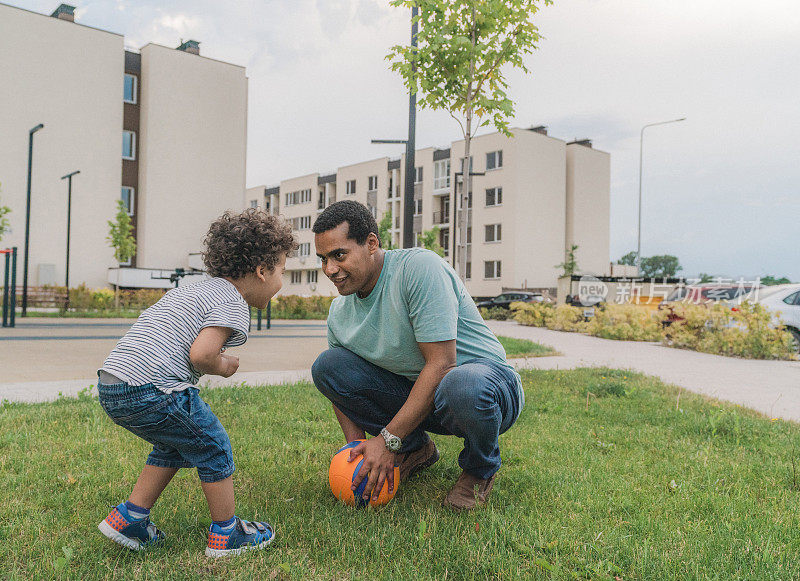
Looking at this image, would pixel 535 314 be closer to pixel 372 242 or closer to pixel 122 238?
pixel 122 238

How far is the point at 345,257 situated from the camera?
10.0ft

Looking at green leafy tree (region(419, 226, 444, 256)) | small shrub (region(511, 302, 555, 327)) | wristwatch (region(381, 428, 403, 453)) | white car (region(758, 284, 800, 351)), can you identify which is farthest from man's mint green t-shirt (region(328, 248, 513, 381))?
small shrub (region(511, 302, 555, 327))

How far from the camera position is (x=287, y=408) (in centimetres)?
552

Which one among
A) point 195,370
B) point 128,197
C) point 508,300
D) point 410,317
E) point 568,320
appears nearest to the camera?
point 195,370

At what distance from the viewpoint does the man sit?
2990mm

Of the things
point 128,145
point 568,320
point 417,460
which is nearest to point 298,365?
point 417,460

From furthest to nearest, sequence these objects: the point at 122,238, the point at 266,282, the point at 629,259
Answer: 1. the point at 629,259
2. the point at 122,238
3. the point at 266,282

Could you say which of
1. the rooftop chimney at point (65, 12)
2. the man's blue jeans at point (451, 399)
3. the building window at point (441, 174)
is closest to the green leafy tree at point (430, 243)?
the man's blue jeans at point (451, 399)

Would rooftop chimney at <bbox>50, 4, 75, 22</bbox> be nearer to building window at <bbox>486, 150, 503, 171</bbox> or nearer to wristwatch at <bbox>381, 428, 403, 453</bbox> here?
building window at <bbox>486, 150, 503, 171</bbox>

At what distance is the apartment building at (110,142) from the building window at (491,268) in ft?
58.1

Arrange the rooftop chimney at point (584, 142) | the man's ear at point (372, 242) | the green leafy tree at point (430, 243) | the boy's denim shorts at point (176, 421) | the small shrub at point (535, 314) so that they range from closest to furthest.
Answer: the boy's denim shorts at point (176, 421)
the man's ear at point (372, 242)
the green leafy tree at point (430, 243)
the small shrub at point (535, 314)
the rooftop chimney at point (584, 142)

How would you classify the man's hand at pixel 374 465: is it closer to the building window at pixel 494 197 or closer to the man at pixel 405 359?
the man at pixel 405 359

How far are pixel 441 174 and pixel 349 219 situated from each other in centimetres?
4754

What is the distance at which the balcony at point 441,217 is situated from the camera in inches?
1989
